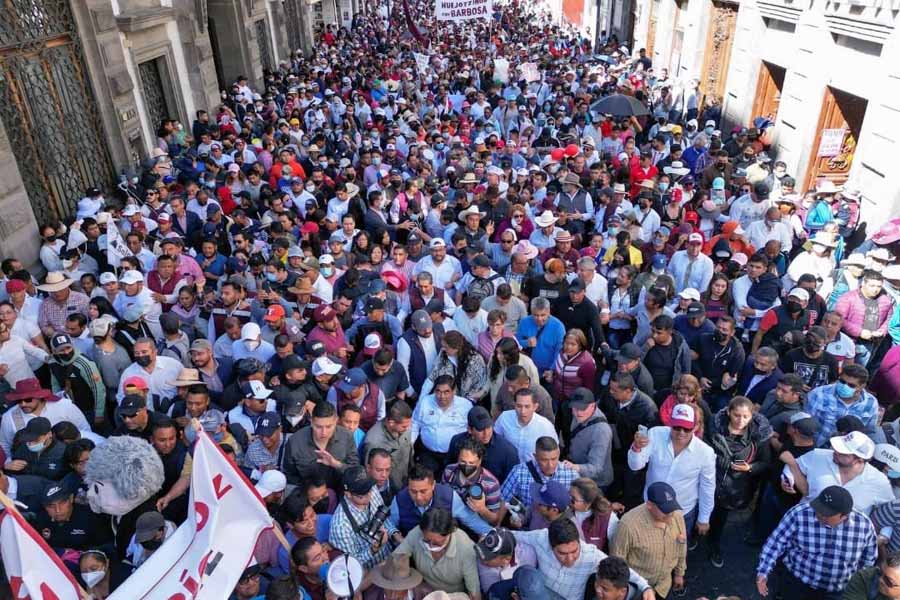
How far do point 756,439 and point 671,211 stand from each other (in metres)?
4.65

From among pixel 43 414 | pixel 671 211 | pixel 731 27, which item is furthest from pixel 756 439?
pixel 731 27

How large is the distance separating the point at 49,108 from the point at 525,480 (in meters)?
8.71

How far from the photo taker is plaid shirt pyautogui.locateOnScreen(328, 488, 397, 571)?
3.96m

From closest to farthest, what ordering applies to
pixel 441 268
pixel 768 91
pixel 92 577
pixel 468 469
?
pixel 92 577, pixel 468 469, pixel 441 268, pixel 768 91


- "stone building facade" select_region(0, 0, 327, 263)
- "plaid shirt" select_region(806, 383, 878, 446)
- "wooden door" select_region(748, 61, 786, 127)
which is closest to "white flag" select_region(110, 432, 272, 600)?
"plaid shirt" select_region(806, 383, 878, 446)

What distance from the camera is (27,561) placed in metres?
3.29

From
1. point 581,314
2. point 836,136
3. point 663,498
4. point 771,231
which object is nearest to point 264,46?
point 836,136

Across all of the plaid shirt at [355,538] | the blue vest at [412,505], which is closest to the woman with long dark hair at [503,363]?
the blue vest at [412,505]

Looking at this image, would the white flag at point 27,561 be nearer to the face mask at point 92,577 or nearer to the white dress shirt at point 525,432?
the face mask at point 92,577

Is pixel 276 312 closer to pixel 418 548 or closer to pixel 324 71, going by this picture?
pixel 418 548

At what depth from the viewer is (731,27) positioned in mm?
16609

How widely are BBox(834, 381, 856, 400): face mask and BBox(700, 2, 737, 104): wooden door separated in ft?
45.8

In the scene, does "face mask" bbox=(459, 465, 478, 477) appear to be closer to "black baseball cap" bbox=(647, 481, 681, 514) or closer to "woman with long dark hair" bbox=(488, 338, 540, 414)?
"black baseball cap" bbox=(647, 481, 681, 514)

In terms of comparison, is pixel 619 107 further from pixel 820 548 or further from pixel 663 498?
pixel 663 498
